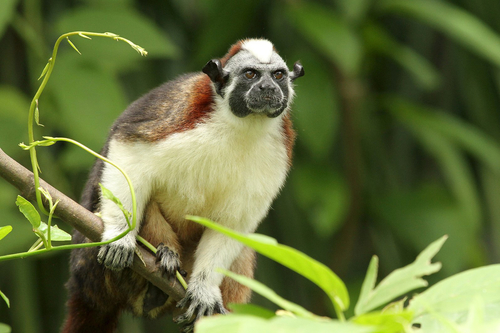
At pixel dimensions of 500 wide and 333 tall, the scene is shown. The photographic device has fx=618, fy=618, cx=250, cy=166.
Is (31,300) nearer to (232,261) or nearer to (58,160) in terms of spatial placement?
(58,160)

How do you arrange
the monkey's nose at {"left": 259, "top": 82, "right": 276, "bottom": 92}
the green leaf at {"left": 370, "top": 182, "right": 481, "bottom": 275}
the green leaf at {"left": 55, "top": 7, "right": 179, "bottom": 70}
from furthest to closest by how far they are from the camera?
the green leaf at {"left": 370, "top": 182, "right": 481, "bottom": 275}, the green leaf at {"left": 55, "top": 7, "right": 179, "bottom": 70}, the monkey's nose at {"left": 259, "top": 82, "right": 276, "bottom": 92}

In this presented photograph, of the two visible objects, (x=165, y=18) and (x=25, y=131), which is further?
(x=165, y=18)

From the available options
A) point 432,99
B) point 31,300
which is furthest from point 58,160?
point 432,99

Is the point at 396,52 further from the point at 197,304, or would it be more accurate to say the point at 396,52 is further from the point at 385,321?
the point at 385,321

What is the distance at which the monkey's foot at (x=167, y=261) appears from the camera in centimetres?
185

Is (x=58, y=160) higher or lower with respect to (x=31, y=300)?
higher

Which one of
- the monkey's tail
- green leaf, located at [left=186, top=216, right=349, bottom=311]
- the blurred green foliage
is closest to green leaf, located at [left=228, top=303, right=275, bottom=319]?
green leaf, located at [left=186, top=216, right=349, bottom=311]

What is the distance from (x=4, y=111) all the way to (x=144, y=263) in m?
1.46

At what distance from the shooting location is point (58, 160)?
3420mm

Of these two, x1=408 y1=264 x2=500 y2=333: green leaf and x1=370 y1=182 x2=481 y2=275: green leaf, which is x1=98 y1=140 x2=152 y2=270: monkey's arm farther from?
x1=370 y1=182 x2=481 y2=275: green leaf

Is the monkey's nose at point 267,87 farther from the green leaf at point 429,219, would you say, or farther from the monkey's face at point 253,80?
the green leaf at point 429,219

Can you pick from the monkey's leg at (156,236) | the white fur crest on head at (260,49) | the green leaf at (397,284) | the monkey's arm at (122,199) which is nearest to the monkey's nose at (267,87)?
the white fur crest on head at (260,49)

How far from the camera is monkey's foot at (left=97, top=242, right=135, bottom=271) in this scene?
1.86 meters

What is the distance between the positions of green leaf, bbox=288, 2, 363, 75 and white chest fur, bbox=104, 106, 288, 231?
41.9 inches
